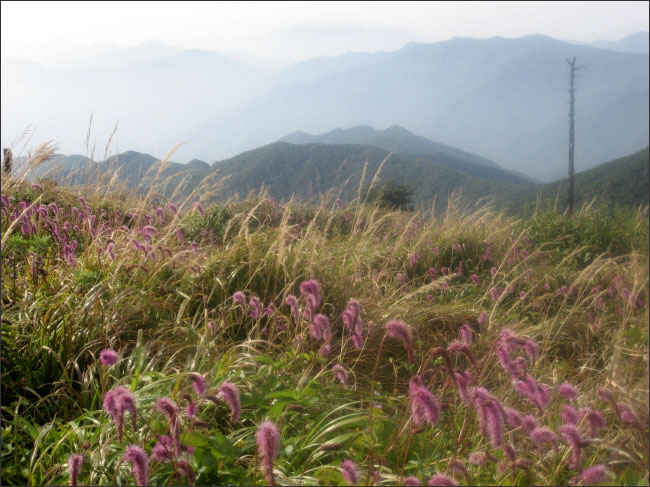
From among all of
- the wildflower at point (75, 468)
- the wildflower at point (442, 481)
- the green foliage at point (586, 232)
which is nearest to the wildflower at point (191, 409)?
the wildflower at point (75, 468)

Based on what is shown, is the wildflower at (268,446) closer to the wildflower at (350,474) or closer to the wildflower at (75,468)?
the wildflower at (350,474)

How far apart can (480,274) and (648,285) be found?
2248mm

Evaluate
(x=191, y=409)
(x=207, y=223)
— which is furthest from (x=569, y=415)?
(x=207, y=223)

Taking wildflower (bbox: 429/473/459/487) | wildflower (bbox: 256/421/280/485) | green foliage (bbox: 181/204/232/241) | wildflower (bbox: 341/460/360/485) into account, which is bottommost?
green foliage (bbox: 181/204/232/241)

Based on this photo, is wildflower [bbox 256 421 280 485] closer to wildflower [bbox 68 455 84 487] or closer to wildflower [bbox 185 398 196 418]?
wildflower [bbox 185 398 196 418]

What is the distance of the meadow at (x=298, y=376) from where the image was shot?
1110mm

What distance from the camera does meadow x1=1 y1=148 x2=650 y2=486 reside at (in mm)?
1110

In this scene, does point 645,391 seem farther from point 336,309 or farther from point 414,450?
point 336,309

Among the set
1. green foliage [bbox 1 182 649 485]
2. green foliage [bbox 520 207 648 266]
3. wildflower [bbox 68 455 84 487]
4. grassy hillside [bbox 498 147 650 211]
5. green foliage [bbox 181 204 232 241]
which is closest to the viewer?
wildflower [bbox 68 455 84 487]

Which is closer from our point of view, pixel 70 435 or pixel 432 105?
pixel 70 435

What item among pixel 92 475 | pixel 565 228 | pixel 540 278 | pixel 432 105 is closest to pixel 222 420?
pixel 92 475

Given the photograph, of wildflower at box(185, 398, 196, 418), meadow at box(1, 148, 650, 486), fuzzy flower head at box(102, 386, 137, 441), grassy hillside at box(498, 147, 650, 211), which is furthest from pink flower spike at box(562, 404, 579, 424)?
grassy hillside at box(498, 147, 650, 211)

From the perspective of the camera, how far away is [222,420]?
164 centimetres

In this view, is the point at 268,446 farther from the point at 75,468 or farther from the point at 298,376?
the point at 298,376
